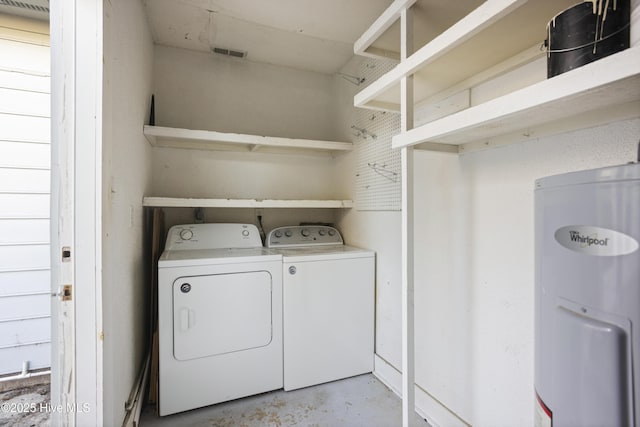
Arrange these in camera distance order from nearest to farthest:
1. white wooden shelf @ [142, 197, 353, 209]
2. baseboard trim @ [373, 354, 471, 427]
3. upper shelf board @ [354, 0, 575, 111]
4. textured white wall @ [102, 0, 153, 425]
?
upper shelf board @ [354, 0, 575, 111], textured white wall @ [102, 0, 153, 425], baseboard trim @ [373, 354, 471, 427], white wooden shelf @ [142, 197, 353, 209]

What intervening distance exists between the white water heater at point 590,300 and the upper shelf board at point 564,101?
0.64ft

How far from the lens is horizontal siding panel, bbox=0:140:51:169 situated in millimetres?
1922

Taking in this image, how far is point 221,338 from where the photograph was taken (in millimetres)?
1859

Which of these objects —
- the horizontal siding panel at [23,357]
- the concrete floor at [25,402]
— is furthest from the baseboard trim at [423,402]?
the horizontal siding panel at [23,357]

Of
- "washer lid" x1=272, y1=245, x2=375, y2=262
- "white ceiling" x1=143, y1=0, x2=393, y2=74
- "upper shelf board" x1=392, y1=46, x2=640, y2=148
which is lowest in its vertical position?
"washer lid" x1=272, y1=245, x2=375, y2=262

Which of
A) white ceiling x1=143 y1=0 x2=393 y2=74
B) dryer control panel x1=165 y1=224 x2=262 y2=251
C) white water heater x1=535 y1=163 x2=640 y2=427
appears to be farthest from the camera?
dryer control panel x1=165 y1=224 x2=262 y2=251

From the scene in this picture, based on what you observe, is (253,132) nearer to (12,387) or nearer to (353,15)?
(353,15)

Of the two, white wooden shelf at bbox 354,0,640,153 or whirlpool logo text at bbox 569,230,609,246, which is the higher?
white wooden shelf at bbox 354,0,640,153

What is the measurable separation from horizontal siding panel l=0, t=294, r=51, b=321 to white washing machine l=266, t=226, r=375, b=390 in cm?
165

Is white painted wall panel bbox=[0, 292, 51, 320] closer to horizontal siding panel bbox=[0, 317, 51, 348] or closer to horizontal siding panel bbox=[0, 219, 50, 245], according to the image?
horizontal siding panel bbox=[0, 317, 51, 348]

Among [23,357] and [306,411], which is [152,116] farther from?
[306,411]

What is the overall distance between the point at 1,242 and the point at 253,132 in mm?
1930

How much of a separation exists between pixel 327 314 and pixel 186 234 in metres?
1.22

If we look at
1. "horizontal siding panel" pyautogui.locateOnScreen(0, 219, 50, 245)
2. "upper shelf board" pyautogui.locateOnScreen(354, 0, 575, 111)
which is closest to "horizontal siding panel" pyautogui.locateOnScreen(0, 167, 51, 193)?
"horizontal siding panel" pyautogui.locateOnScreen(0, 219, 50, 245)
